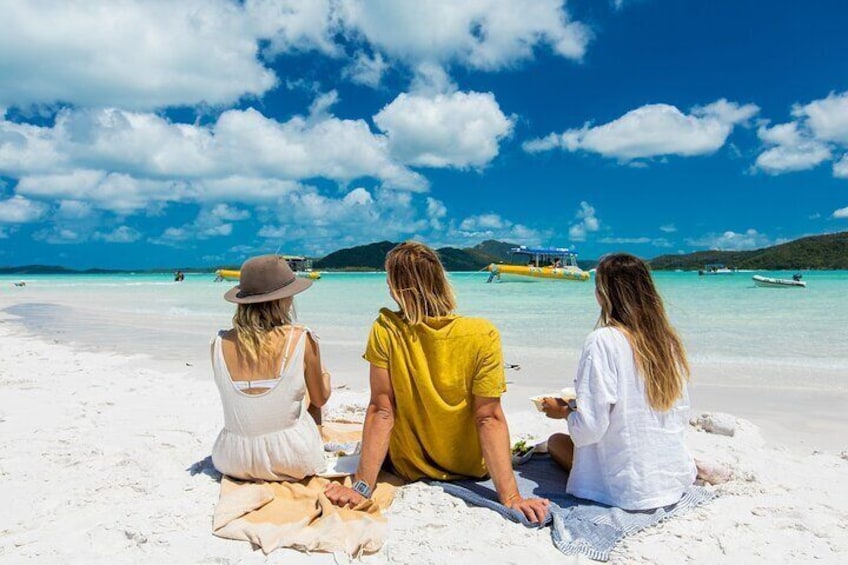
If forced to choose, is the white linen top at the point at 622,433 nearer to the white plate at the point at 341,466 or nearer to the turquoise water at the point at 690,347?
the white plate at the point at 341,466

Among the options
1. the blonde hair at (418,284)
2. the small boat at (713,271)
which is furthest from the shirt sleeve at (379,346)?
the small boat at (713,271)

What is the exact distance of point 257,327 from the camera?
3.11 m

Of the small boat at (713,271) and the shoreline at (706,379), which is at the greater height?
the small boat at (713,271)

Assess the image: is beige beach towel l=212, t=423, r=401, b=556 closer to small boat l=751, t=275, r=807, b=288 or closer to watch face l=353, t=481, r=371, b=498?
watch face l=353, t=481, r=371, b=498

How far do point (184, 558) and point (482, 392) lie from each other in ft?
5.22

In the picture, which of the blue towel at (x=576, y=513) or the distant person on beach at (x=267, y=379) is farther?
the distant person on beach at (x=267, y=379)

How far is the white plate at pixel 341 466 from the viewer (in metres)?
3.41

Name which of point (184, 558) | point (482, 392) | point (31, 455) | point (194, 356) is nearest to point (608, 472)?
point (482, 392)

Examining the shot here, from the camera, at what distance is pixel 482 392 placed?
2.97 metres

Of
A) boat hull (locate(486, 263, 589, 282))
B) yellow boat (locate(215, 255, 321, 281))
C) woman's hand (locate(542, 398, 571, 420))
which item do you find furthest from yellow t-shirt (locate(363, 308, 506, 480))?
yellow boat (locate(215, 255, 321, 281))

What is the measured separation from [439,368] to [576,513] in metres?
1.01

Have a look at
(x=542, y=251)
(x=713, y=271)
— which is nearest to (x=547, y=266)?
(x=542, y=251)

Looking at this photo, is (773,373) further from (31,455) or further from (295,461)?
(31,455)

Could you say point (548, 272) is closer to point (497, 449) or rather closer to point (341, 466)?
point (341, 466)
